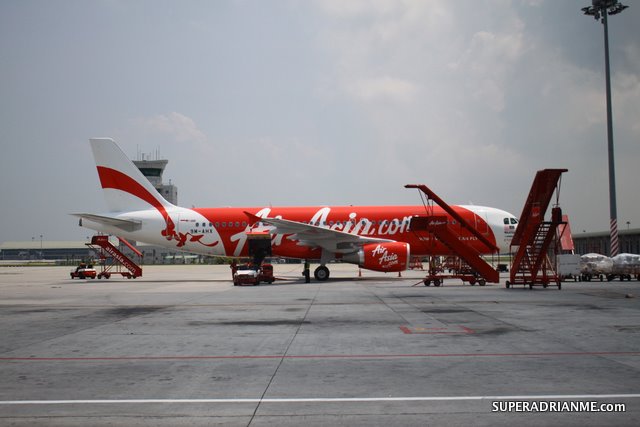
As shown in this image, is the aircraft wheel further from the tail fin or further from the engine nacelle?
the tail fin

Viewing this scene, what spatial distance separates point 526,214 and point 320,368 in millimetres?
21377

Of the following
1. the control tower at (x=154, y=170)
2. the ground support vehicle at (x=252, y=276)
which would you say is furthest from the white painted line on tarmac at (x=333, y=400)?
the control tower at (x=154, y=170)

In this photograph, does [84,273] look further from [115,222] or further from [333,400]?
[333,400]

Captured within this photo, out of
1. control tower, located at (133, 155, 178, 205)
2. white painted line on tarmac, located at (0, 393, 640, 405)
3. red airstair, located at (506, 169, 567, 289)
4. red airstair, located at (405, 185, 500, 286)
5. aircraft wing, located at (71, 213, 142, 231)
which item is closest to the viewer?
white painted line on tarmac, located at (0, 393, 640, 405)

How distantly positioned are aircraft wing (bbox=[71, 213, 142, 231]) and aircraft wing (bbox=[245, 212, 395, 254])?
8818 mm

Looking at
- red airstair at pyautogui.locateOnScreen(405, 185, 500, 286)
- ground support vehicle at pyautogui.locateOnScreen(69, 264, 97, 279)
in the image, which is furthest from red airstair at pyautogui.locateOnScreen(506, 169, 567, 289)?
ground support vehicle at pyautogui.locateOnScreen(69, 264, 97, 279)

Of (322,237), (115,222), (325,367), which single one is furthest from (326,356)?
(115,222)

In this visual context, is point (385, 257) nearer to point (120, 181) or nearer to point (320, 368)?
point (120, 181)

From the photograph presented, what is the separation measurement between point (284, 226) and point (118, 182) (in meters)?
12.2

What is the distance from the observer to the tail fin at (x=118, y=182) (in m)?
37.7

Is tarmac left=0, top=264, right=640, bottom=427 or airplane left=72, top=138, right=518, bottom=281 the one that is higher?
airplane left=72, top=138, right=518, bottom=281

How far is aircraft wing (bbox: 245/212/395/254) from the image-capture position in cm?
3266

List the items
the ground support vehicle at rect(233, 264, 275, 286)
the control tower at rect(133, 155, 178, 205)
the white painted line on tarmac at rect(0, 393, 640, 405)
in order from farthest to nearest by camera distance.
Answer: the control tower at rect(133, 155, 178, 205) < the ground support vehicle at rect(233, 264, 275, 286) < the white painted line on tarmac at rect(0, 393, 640, 405)

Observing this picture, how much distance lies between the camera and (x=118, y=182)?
37.8 meters
